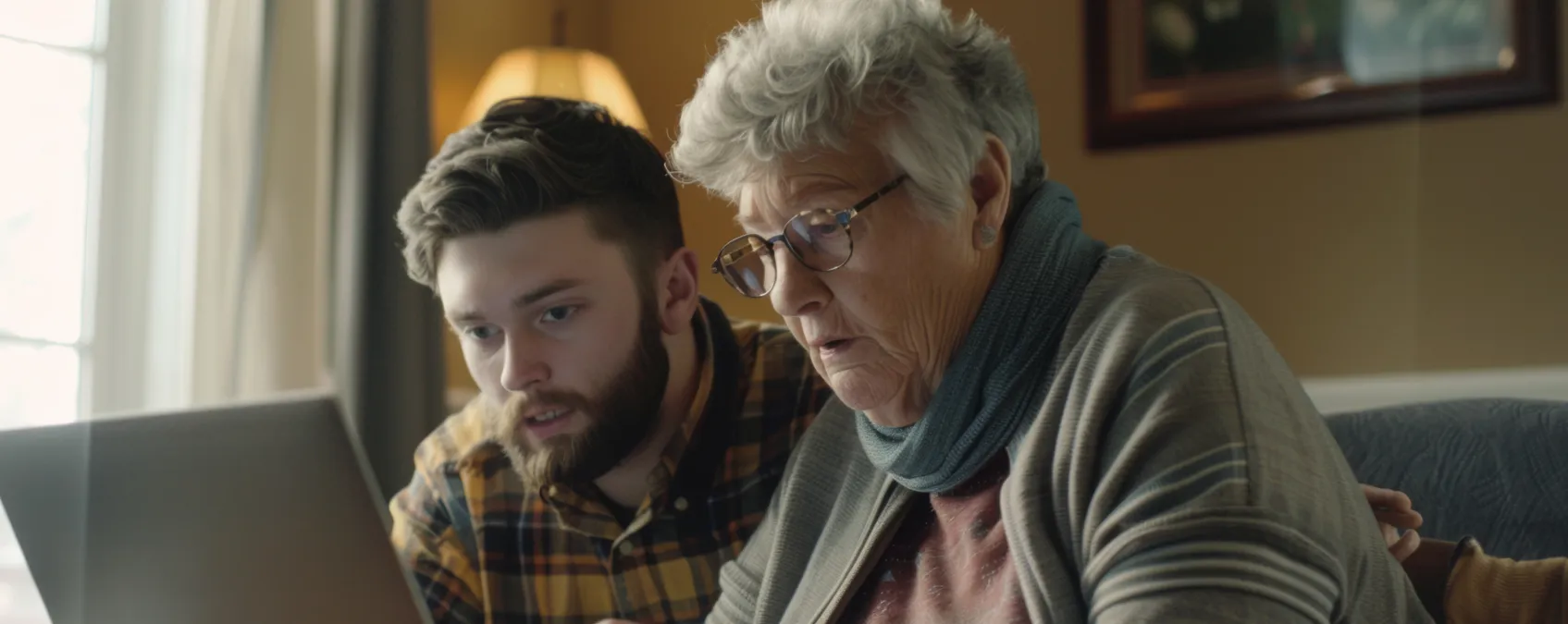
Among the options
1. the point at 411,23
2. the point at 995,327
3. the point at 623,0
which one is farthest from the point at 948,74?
the point at 623,0

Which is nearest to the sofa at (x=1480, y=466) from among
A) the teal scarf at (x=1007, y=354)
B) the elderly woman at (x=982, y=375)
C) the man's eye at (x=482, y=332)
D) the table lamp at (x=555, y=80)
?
the elderly woman at (x=982, y=375)

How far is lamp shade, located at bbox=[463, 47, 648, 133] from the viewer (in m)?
2.75

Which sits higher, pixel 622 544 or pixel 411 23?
pixel 411 23

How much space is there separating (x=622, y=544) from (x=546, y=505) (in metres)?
0.10

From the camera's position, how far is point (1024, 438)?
40.8 inches

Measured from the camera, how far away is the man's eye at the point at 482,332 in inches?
53.9

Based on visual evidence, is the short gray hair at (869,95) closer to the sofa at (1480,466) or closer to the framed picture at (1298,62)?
the sofa at (1480,466)

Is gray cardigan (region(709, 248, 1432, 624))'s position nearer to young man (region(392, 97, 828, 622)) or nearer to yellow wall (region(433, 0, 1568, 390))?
young man (region(392, 97, 828, 622))

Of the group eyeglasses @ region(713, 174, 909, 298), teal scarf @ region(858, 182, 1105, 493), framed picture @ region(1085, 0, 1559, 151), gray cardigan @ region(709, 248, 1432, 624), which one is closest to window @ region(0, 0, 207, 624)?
eyeglasses @ region(713, 174, 909, 298)

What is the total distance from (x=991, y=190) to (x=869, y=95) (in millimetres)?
129

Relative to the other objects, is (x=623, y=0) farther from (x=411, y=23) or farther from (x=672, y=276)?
(x=672, y=276)

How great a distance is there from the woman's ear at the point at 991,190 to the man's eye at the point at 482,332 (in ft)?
1.69

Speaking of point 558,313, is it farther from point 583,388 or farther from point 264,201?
point 264,201

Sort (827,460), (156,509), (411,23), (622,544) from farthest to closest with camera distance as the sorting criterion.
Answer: (411,23), (622,544), (827,460), (156,509)
